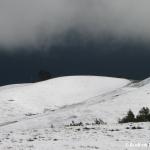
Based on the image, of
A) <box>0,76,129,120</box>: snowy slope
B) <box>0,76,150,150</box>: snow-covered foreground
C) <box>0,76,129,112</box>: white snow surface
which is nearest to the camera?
<box>0,76,150,150</box>: snow-covered foreground

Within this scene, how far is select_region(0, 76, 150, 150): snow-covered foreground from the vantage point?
85.5ft

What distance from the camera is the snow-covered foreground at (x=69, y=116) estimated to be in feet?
85.5

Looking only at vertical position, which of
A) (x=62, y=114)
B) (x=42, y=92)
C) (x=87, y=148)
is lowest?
(x=87, y=148)

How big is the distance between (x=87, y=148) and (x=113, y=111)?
30.1 metres

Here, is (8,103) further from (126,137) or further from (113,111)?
(126,137)

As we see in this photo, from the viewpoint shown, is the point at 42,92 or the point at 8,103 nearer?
the point at 8,103

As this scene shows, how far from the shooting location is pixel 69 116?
173 feet

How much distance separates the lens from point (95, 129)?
31.5 metres

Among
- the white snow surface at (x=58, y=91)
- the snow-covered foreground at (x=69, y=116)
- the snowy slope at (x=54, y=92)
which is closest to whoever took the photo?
the snow-covered foreground at (x=69, y=116)

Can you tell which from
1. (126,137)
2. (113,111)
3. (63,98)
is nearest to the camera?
(126,137)

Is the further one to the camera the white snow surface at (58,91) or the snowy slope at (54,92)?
the white snow surface at (58,91)

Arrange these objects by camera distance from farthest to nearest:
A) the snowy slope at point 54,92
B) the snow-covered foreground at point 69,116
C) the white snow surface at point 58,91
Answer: the white snow surface at point 58,91
the snowy slope at point 54,92
the snow-covered foreground at point 69,116

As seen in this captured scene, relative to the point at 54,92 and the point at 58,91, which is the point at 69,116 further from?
the point at 58,91

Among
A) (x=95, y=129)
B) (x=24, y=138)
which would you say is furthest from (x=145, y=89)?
(x=24, y=138)
